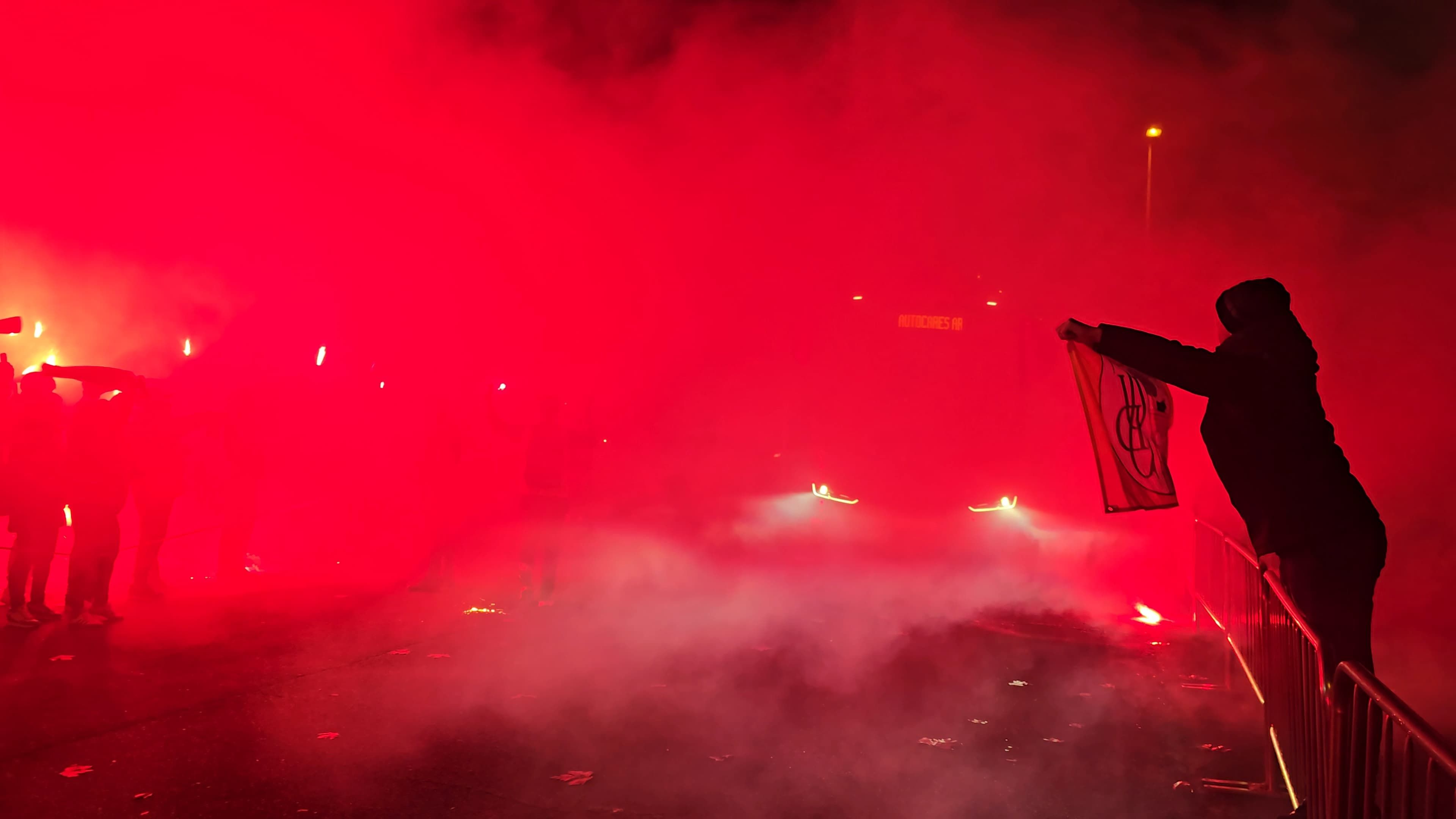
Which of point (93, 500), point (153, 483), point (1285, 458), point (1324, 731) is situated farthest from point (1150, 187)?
point (93, 500)

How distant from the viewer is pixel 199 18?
846 centimetres

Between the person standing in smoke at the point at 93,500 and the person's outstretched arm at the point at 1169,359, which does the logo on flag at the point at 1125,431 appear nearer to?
the person's outstretched arm at the point at 1169,359

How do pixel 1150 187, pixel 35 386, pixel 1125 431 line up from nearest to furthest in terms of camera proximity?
pixel 1125 431 → pixel 35 386 → pixel 1150 187

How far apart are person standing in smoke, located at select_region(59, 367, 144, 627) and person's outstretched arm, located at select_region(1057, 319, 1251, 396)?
565cm

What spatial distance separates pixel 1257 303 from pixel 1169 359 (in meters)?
0.38

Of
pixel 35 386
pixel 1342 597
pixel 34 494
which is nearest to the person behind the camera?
pixel 1342 597

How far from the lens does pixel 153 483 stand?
6.90 metres

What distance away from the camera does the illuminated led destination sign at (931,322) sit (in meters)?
8.43

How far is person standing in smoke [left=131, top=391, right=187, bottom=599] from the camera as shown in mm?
6793

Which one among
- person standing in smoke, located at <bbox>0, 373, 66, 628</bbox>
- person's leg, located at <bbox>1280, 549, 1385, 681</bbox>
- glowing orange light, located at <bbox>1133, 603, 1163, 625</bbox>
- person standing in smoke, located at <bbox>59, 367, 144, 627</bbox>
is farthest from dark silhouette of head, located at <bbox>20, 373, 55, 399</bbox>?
glowing orange light, located at <bbox>1133, 603, 1163, 625</bbox>

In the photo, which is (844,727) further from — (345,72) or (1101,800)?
(345,72)

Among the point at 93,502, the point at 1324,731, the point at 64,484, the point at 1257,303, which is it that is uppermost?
the point at 1257,303

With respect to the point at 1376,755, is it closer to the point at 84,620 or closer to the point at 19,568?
the point at 84,620

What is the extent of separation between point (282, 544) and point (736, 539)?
14.4ft
